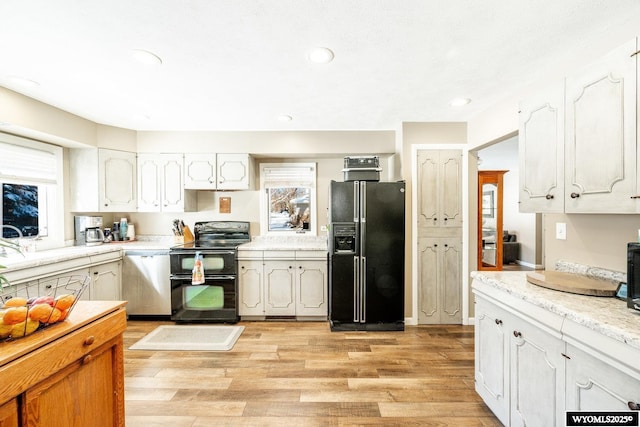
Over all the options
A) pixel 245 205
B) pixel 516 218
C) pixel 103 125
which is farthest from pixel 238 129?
pixel 516 218

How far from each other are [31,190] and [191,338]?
7.73 feet

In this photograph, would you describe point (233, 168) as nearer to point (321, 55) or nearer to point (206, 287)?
point (206, 287)

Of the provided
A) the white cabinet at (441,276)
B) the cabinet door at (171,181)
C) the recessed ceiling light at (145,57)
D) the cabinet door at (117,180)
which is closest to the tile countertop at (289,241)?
the cabinet door at (171,181)

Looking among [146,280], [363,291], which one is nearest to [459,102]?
[363,291]

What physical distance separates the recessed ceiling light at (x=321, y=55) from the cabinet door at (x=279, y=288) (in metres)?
2.20

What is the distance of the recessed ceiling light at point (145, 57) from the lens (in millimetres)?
1774

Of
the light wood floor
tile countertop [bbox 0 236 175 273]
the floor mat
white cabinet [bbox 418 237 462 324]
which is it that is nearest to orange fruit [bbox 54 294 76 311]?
tile countertop [bbox 0 236 175 273]

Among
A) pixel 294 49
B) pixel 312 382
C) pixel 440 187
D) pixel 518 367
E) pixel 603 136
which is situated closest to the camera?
pixel 603 136

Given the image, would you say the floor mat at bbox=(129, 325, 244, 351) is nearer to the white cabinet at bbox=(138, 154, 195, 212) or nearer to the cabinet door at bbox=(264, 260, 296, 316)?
the cabinet door at bbox=(264, 260, 296, 316)

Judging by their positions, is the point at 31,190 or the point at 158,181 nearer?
the point at 31,190

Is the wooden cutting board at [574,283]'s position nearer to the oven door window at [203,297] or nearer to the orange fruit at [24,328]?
the orange fruit at [24,328]

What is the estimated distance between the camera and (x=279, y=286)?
3299 mm

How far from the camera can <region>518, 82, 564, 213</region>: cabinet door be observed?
155 centimetres

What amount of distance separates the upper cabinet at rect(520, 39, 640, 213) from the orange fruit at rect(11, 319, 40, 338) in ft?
8.21
